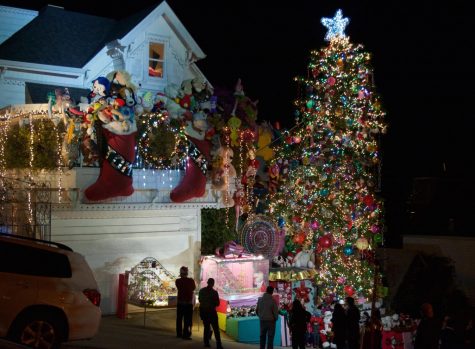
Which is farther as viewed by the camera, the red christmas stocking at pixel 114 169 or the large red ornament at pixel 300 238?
the large red ornament at pixel 300 238

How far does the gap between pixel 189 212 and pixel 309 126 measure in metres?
4.38

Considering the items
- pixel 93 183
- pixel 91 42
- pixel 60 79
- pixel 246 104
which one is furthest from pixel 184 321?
pixel 91 42

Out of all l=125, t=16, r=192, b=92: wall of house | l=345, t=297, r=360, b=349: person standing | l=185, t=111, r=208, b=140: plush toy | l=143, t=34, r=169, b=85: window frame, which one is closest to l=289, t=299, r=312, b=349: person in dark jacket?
l=345, t=297, r=360, b=349: person standing

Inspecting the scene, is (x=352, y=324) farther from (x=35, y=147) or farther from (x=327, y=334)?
(x=35, y=147)

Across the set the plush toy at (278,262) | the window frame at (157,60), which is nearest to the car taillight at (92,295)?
the plush toy at (278,262)

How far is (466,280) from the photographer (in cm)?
2456

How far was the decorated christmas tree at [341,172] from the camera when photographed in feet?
59.2

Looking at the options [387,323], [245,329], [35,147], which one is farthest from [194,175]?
[387,323]

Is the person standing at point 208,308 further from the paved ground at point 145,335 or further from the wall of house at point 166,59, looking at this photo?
the wall of house at point 166,59

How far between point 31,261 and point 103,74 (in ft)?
41.8

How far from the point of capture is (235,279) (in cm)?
1745

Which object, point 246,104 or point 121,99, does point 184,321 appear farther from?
point 246,104

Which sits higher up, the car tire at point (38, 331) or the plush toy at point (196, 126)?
the plush toy at point (196, 126)

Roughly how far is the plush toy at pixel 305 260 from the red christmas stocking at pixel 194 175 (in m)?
4.46
